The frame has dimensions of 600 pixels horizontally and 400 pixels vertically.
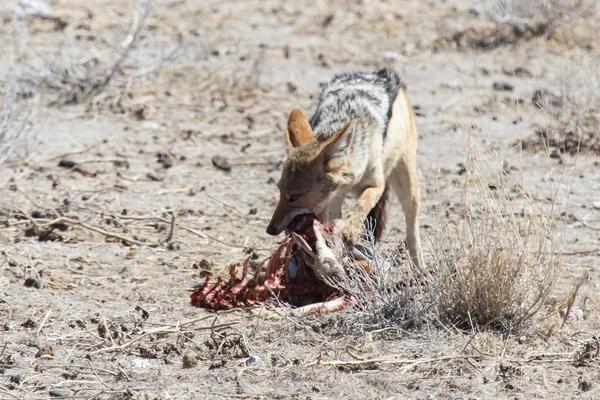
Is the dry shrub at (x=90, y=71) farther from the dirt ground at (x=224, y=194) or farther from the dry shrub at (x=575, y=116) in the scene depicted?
the dry shrub at (x=575, y=116)

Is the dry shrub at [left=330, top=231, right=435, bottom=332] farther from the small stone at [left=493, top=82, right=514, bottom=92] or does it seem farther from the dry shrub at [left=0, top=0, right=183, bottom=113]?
the small stone at [left=493, top=82, right=514, bottom=92]

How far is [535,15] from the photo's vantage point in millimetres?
12742

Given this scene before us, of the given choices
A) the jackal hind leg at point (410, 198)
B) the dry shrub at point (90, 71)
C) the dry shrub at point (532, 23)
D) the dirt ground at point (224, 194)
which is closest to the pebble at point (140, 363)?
the dirt ground at point (224, 194)

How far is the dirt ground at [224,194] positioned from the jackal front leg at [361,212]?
0.49 m

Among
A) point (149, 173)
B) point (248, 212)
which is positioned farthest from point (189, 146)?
point (248, 212)

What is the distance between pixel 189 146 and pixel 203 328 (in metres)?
4.24

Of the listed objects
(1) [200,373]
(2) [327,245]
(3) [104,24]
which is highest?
(3) [104,24]

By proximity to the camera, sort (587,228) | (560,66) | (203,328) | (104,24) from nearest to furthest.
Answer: (203,328)
(587,228)
(560,66)
(104,24)

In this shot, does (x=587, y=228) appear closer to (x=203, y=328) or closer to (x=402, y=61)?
(x=203, y=328)

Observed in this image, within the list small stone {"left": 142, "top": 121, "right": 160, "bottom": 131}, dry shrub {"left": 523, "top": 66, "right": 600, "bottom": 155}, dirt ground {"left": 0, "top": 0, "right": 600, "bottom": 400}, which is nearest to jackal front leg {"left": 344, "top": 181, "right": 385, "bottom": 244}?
dirt ground {"left": 0, "top": 0, "right": 600, "bottom": 400}

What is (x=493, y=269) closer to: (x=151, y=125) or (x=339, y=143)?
(x=339, y=143)

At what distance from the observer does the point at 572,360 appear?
464 cm

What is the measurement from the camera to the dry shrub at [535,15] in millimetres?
12594

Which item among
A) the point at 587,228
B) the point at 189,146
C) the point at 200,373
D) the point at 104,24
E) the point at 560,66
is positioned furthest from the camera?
the point at 104,24
